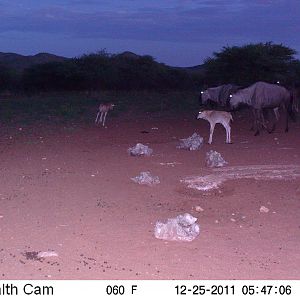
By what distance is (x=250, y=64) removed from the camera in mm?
40188

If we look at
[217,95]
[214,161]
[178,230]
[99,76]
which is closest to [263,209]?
[178,230]

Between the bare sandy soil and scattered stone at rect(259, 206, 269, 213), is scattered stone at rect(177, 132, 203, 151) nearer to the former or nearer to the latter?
the bare sandy soil

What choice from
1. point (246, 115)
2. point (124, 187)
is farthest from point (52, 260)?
point (246, 115)

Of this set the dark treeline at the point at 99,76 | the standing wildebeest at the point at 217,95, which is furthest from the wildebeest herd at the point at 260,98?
the dark treeline at the point at 99,76

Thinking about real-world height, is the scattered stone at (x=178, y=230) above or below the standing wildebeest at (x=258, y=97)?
below

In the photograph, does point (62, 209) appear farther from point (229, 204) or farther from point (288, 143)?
point (288, 143)

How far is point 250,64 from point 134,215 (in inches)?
1295

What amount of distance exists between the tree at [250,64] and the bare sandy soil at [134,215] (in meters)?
25.3

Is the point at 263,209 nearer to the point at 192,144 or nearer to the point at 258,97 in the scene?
the point at 192,144

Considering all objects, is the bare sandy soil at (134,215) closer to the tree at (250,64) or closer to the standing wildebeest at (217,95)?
the standing wildebeest at (217,95)

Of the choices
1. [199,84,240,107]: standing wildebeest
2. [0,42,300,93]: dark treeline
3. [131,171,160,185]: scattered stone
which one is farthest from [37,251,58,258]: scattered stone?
[0,42,300,93]: dark treeline

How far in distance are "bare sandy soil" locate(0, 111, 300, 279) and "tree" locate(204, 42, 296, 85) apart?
83.1ft

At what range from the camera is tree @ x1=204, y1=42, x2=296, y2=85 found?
4000 centimetres

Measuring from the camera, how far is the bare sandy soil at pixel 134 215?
6457 mm
